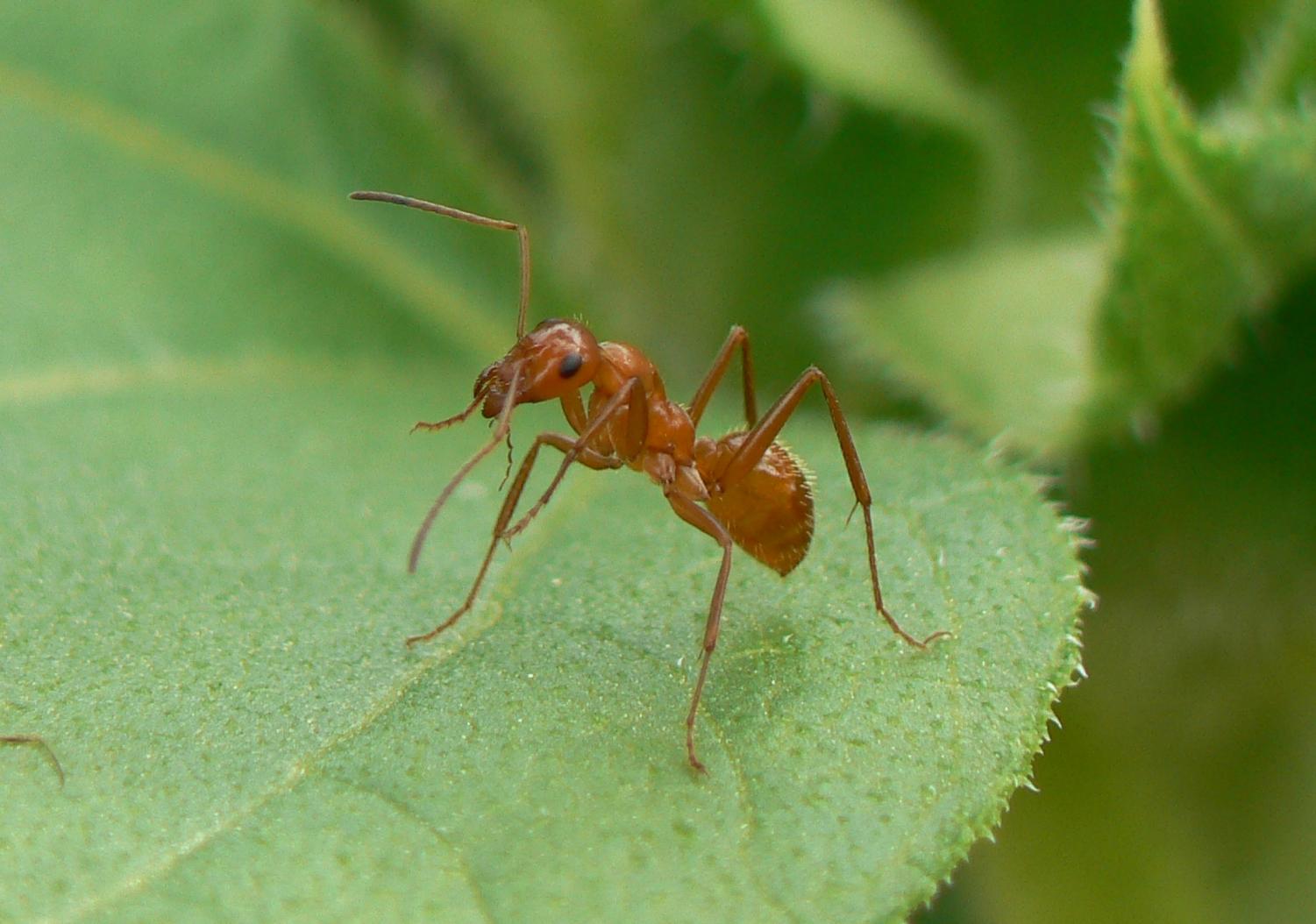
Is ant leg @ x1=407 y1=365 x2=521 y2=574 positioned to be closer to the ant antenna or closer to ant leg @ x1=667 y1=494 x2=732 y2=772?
the ant antenna

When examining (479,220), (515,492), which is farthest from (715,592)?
(479,220)

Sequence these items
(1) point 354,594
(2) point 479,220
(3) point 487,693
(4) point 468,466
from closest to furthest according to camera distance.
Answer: (3) point 487,693, (4) point 468,466, (1) point 354,594, (2) point 479,220

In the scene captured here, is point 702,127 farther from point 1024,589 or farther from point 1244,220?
point 1024,589

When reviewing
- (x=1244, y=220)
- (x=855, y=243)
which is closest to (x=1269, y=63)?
(x=1244, y=220)

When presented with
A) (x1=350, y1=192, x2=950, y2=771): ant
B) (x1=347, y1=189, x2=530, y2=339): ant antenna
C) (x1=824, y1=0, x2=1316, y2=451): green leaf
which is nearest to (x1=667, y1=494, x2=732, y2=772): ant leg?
(x1=350, y1=192, x2=950, y2=771): ant

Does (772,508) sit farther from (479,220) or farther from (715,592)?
(479,220)
